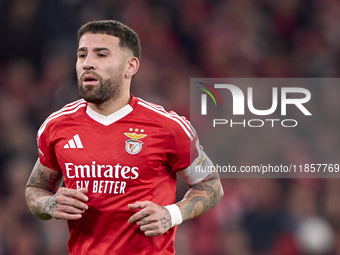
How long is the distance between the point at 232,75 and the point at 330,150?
161cm

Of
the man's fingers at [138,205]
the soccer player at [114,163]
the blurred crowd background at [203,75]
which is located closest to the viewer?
the man's fingers at [138,205]

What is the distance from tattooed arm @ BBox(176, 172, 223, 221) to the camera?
2859mm

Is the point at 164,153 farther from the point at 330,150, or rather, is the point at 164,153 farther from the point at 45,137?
the point at 330,150

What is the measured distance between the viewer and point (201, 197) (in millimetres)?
2949

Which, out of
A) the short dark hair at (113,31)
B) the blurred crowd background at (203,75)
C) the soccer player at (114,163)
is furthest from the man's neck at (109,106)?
the blurred crowd background at (203,75)

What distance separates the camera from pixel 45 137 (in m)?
3.00

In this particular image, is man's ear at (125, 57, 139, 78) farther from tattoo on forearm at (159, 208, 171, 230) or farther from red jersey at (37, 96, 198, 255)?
tattoo on forearm at (159, 208, 171, 230)

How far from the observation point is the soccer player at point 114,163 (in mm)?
2740

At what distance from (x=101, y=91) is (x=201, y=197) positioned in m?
0.89

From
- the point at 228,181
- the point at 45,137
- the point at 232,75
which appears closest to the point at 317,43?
the point at 232,75

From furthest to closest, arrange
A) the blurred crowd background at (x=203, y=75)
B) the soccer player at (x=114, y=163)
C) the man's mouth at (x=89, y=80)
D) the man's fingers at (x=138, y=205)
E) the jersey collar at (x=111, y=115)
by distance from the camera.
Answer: the blurred crowd background at (x=203, y=75) < the jersey collar at (x=111, y=115) < the man's mouth at (x=89, y=80) < the soccer player at (x=114, y=163) < the man's fingers at (x=138, y=205)

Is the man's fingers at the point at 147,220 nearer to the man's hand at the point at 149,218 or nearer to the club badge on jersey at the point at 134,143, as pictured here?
the man's hand at the point at 149,218

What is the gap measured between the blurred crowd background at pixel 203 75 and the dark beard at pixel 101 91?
279cm

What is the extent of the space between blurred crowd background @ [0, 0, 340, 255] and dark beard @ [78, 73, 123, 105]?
279cm
